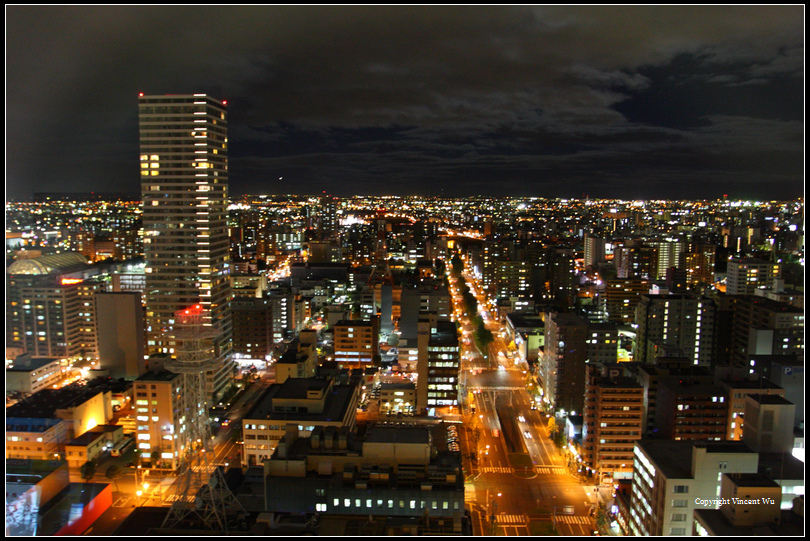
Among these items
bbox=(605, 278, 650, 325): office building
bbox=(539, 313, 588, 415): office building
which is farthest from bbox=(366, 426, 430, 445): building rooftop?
bbox=(605, 278, 650, 325): office building

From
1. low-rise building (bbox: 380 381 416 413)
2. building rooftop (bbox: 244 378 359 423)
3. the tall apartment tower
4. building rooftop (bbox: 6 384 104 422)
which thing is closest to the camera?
building rooftop (bbox: 244 378 359 423)

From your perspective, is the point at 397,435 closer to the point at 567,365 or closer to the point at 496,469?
the point at 496,469

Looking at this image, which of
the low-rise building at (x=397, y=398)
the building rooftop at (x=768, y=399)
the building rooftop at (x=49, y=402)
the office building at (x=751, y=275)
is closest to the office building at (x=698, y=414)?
the building rooftop at (x=768, y=399)

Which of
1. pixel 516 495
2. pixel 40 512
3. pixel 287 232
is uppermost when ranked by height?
pixel 287 232

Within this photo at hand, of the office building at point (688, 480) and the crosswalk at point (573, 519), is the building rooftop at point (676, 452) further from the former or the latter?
the crosswalk at point (573, 519)

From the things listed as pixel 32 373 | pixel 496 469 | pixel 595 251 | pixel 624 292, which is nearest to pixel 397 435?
pixel 496 469

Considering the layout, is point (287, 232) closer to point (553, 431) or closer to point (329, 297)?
point (329, 297)

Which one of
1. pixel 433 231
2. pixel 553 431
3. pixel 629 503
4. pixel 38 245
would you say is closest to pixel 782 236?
pixel 553 431

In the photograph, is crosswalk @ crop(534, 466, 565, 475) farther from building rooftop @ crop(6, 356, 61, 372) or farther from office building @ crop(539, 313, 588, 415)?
building rooftop @ crop(6, 356, 61, 372)

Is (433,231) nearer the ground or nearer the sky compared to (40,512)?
nearer the sky
